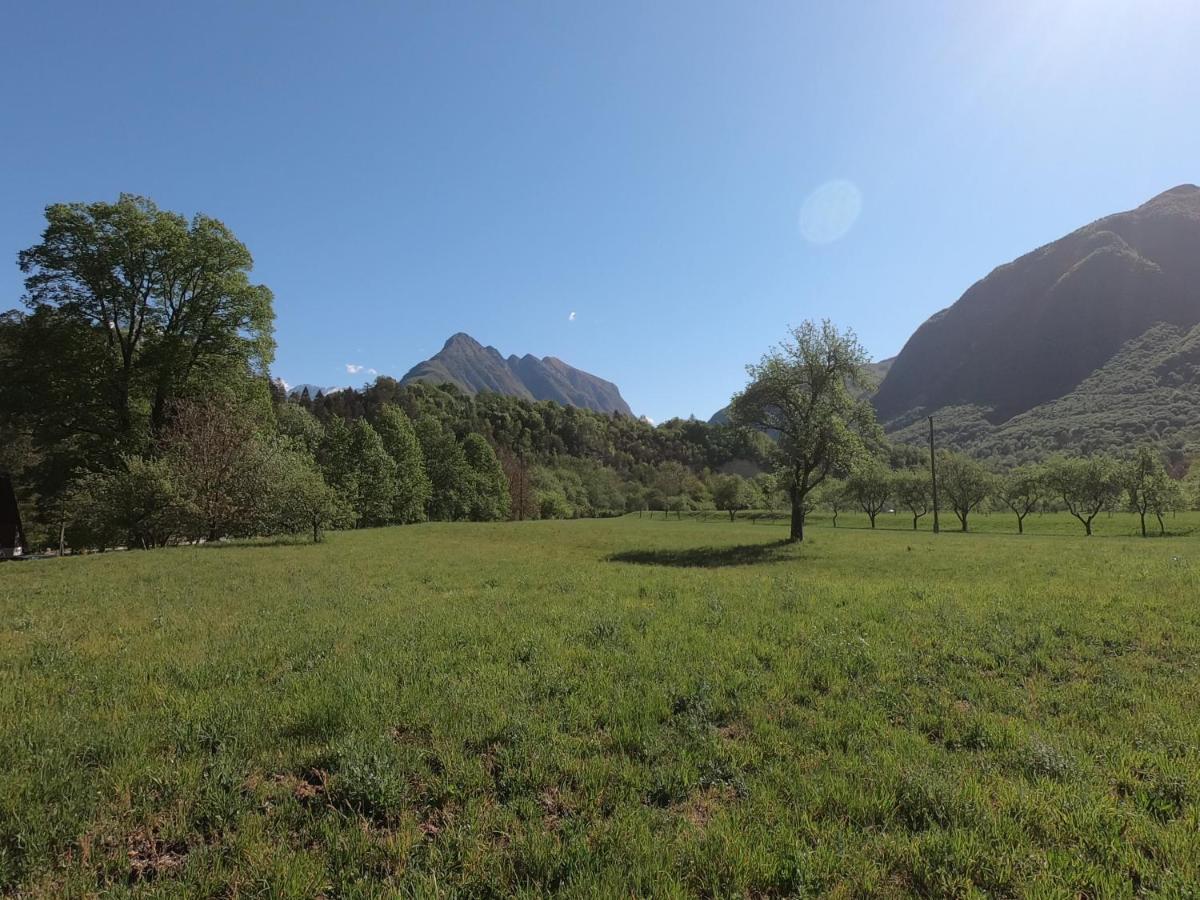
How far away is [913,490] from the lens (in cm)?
7238

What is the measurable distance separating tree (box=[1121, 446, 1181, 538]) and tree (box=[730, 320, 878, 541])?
40.0 meters

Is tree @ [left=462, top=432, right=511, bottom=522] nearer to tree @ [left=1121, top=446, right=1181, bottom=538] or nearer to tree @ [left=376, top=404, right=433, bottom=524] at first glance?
tree @ [left=376, top=404, right=433, bottom=524]

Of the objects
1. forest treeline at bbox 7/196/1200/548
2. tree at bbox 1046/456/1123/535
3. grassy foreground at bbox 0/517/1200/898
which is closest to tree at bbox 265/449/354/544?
forest treeline at bbox 7/196/1200/548

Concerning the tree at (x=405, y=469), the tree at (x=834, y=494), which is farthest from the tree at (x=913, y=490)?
the tree at (x=405, y=469)

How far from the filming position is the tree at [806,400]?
3020cm

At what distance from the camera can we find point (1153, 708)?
6641 mm

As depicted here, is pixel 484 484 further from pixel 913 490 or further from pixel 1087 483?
pixel 1087 483

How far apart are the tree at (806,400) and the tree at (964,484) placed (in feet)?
141

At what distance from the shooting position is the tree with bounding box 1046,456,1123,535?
53812 millimetres

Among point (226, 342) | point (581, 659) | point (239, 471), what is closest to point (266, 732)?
point (581, 659)

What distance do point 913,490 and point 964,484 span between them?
25.5 feet

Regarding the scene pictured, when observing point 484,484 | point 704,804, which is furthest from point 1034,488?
point 704,804

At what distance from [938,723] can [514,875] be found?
5277mm

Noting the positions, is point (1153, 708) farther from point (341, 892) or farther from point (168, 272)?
point (168, 272)
